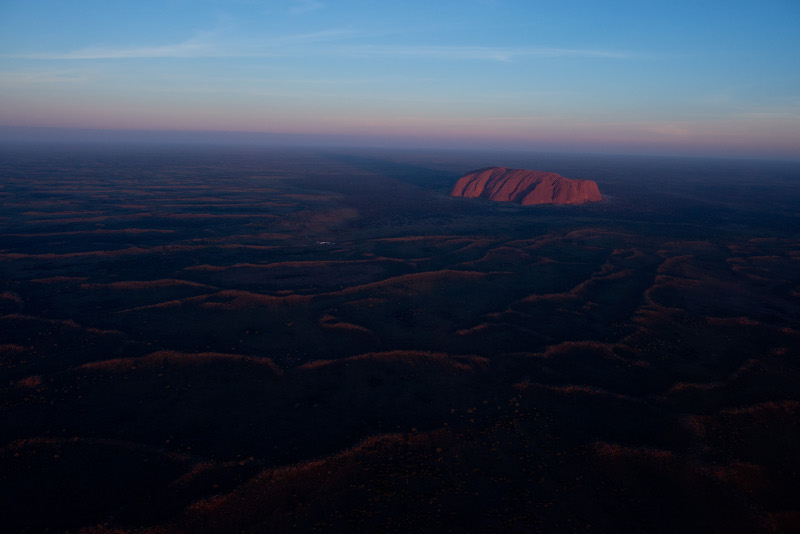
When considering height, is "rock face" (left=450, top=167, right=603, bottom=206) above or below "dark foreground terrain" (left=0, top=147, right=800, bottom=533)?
above

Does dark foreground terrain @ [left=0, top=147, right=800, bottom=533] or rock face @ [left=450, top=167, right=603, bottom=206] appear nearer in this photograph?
dark foreground terrain @ [left=0, top=147, right=800, bottom=533]

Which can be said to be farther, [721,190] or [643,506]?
[721,190]

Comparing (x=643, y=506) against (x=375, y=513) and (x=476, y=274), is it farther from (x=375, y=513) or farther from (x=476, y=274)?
(x=476, y=274)

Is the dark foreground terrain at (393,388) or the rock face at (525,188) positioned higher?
the rock face at (525,188)

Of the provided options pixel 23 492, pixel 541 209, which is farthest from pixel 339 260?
pixel 541 209

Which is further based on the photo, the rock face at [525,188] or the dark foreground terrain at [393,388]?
the rock face at [525,188]
